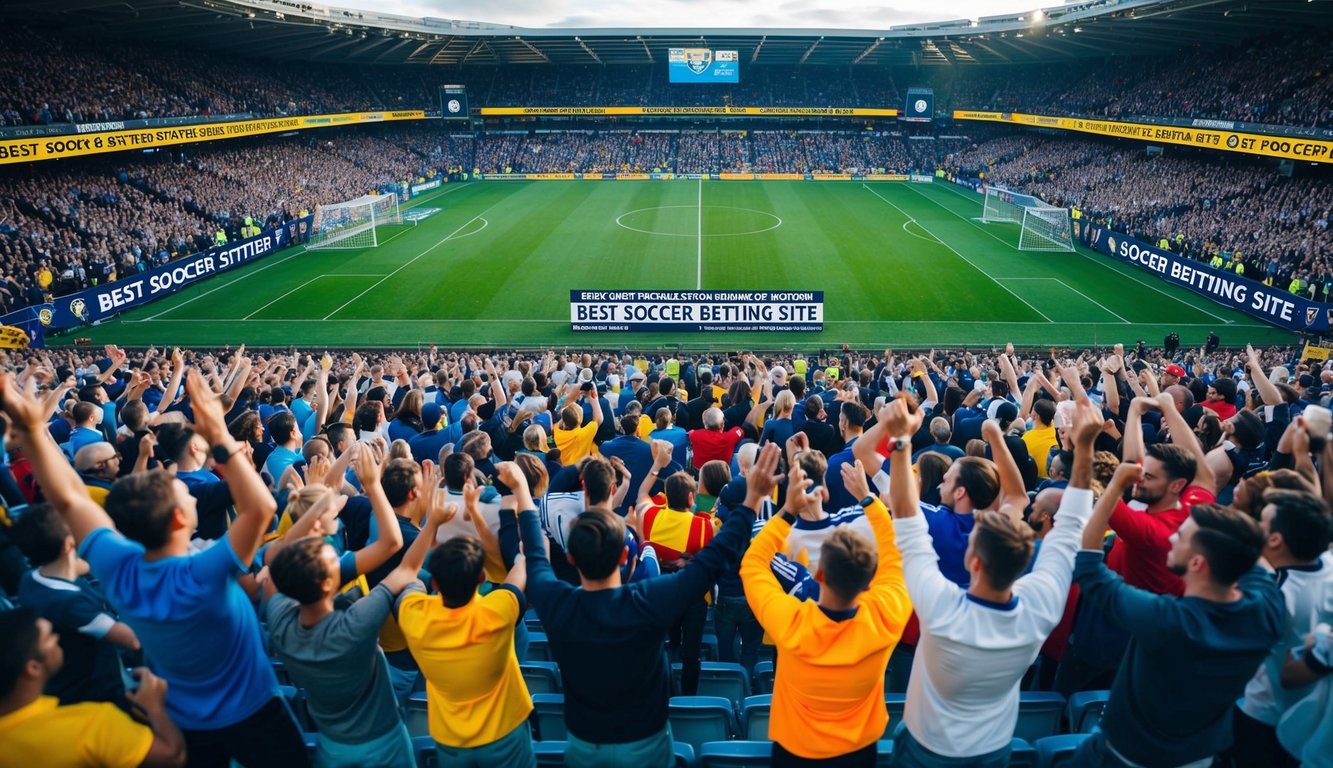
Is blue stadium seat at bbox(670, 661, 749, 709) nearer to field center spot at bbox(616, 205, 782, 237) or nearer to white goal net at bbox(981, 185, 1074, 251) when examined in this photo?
field center spot at bbox(616, 205, 782, 237)

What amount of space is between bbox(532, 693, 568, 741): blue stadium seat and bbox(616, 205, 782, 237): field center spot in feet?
122

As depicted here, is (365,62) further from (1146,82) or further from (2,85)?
(1146,82)

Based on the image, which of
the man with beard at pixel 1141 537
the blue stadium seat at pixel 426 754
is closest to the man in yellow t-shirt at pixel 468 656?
the blue stadium seat at pixel 426 754

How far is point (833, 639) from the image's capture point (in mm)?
3400

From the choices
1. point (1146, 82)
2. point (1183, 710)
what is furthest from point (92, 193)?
point (1146, 82)

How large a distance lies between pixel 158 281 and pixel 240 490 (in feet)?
105

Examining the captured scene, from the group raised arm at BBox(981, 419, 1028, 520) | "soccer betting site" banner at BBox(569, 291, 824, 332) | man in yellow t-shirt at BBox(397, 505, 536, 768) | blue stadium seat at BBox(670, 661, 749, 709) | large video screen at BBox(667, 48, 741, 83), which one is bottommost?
"soccer betting site" banner at BBox(569, 291, 824, 332)

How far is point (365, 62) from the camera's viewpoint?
65250 mm

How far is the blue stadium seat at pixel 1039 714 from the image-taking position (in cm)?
470

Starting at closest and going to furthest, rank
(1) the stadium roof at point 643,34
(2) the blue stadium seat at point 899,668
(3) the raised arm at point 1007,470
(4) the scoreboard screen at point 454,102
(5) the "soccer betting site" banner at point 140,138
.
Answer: (3) the raised arm at point 1007,470
(2) the blue stadium seat at point 899,668
(5) the "soccer betting site" banner at point 140,138
(1) the stadium roof at point 643,34
(4) the scoreboard screen at point 454,102

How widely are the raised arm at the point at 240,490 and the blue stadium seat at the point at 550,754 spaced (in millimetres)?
1894

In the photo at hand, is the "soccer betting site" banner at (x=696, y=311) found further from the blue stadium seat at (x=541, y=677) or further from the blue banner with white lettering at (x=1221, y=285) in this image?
the blue stadium seat at (x=541, y=677)

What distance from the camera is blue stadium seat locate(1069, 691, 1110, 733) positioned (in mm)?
4621

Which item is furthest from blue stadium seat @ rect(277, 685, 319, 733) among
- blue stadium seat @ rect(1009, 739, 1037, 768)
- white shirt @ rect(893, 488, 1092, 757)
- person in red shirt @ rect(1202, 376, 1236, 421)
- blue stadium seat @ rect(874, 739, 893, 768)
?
person in red shirt @ rect(1202, 376, 1236, 421)
